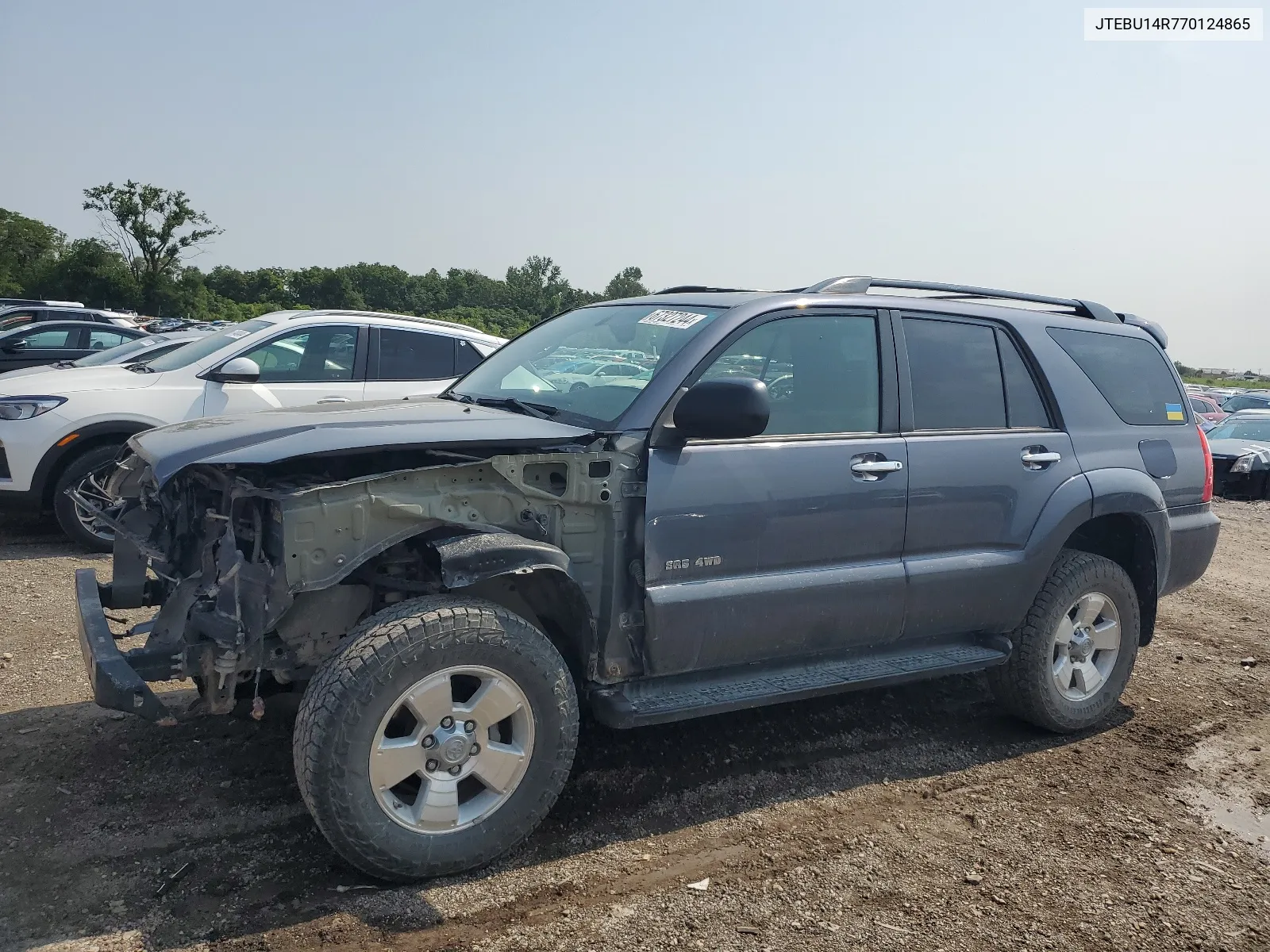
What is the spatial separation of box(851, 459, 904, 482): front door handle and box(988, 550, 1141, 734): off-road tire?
1130mm

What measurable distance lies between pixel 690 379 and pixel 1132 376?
273cm

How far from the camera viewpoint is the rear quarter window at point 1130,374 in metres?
4.82

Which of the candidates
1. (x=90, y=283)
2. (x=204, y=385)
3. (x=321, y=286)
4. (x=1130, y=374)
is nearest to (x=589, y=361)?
(x=1130, y=374)

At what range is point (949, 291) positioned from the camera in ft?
15.7

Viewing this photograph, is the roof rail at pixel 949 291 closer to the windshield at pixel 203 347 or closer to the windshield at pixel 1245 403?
the windshield at pixel 203 347

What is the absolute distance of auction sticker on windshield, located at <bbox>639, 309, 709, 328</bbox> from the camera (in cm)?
391

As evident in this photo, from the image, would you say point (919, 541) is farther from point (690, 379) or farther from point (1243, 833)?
point (1243, 833)

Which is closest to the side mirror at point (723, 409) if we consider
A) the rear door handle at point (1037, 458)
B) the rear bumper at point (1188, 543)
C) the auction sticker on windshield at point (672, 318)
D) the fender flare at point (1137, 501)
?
the auction sticker on windshield at point (672, 318)

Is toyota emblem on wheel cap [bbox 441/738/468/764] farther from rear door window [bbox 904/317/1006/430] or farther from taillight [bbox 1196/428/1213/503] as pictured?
taillight [bbox 1196/428/1213/503]

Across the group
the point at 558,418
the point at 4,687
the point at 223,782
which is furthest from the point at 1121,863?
the point at 4,687

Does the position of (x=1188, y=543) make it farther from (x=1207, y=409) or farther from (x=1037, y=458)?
(x=1207, y=409)

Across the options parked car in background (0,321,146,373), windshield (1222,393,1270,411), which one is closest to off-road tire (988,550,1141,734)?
parked car in background (0,321,146,373)

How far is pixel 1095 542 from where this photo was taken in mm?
4926

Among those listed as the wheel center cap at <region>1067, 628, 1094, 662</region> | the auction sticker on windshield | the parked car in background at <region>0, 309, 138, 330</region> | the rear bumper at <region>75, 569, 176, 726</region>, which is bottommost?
the wheel center cap at <region>1067, 628, 1094, 662</region>
